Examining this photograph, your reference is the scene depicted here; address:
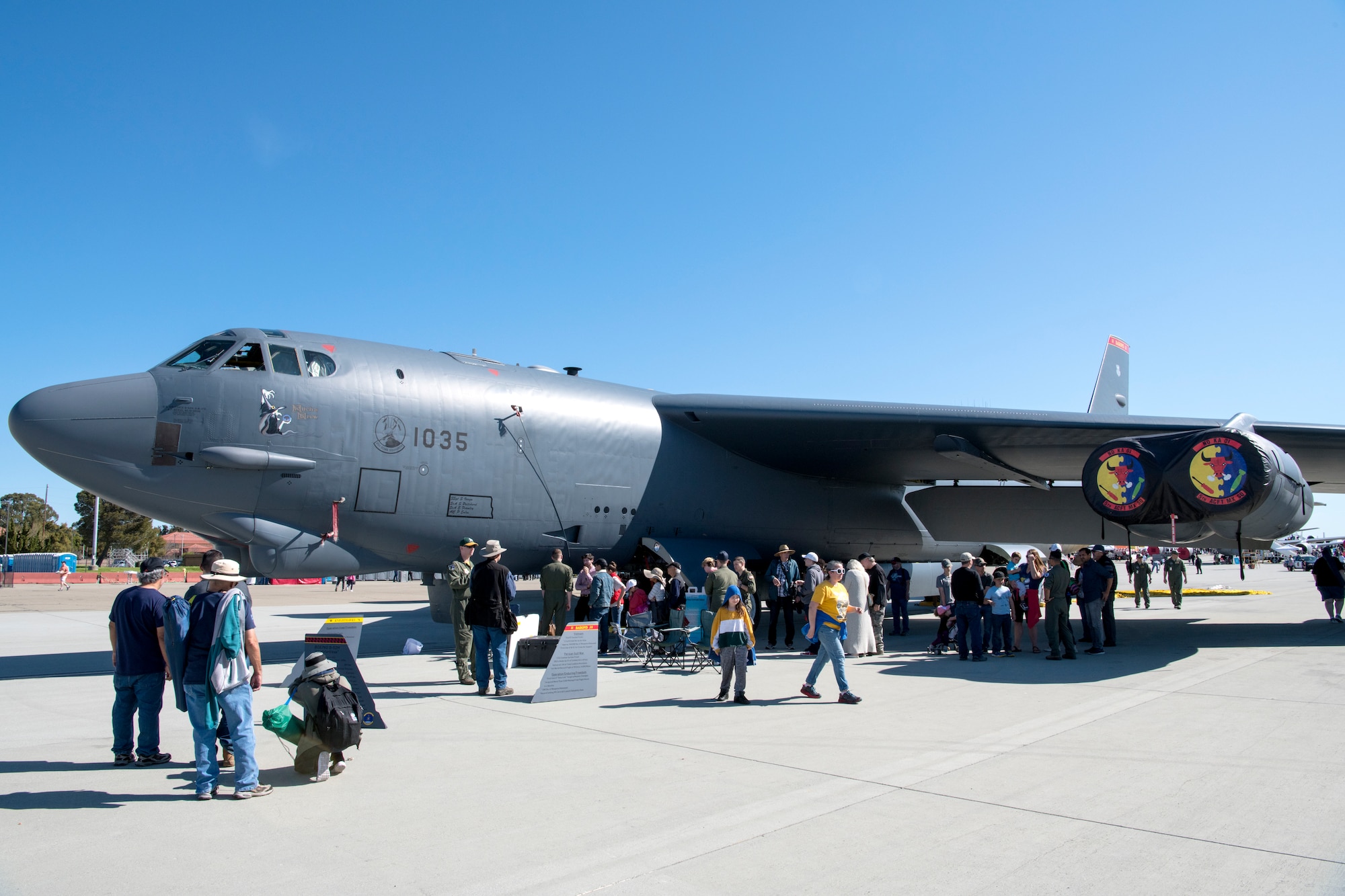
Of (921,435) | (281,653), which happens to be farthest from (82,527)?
(921,435)

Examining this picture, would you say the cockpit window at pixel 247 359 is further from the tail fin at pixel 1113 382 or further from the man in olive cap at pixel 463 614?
the tail fin at pixel 1113 382

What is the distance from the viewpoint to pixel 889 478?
17.2 meters

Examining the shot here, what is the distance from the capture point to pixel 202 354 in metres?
10.3

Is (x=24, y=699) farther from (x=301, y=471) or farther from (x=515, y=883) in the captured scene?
(x=515, y=883)

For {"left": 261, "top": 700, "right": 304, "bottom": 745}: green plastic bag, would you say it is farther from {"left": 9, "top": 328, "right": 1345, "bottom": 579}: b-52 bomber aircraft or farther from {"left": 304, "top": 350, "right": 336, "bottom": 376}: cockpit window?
{"left": 304, "top": 350, "right": 336, "bottom": 376}: cockpit window

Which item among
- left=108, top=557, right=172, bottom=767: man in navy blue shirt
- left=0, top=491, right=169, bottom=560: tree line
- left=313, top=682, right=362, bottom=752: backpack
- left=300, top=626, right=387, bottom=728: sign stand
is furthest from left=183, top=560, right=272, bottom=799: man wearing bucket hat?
left=0, top=491, right=169, bottom=560: tree line

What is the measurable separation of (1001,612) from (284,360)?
10.3 meters

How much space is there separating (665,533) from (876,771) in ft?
29.1

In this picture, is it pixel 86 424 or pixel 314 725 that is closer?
pixel 314 725

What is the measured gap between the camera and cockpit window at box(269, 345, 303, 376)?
34.6 feet

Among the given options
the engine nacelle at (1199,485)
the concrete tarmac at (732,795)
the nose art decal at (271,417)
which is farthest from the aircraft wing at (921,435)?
the nose art decal at (271,417)

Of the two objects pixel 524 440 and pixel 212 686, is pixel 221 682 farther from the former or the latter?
pixel 524 440

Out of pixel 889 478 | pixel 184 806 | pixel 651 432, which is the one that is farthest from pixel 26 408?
pixel 889 478

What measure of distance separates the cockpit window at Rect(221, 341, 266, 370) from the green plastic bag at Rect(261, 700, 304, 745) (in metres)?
6.07
